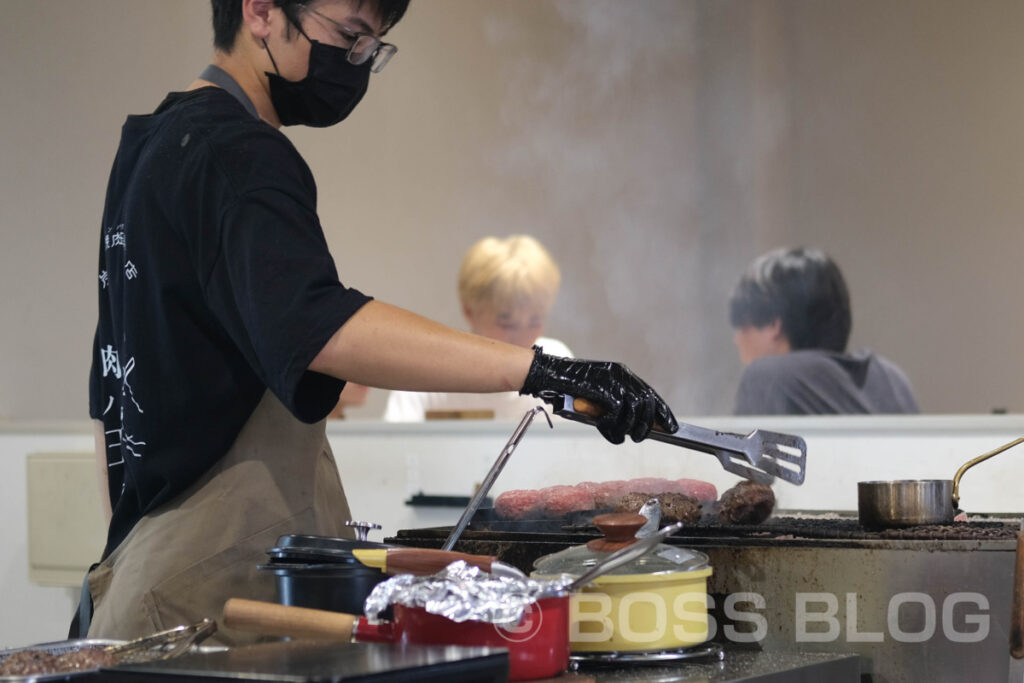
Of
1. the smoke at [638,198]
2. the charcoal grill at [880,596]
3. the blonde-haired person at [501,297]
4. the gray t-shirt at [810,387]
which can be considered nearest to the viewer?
the charcoal grill at [880,596]

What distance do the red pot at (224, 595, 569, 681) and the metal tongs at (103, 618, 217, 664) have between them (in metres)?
0.05

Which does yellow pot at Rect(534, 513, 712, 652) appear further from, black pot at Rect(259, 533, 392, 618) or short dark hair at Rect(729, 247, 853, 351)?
short dark hair at Rect(729, 247, 853, 351)

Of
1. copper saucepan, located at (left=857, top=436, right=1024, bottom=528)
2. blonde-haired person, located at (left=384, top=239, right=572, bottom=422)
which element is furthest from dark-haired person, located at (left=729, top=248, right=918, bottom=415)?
copper saucepan, located at (left=857, top=436, right=1024, bottom=528)

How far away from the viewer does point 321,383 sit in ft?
4.31

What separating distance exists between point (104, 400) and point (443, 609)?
79 cm

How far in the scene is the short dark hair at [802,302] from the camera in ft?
13.8

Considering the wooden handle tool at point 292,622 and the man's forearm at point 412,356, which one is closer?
the wooden handle tool at point 292,622

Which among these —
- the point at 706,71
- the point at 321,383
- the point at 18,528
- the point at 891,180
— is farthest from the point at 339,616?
the point at 706,71

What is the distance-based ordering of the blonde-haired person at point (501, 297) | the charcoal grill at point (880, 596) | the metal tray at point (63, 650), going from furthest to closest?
1. the blonde-haired person at point (501, 297)
2. the charcoal grill at point (880, 596)
3. the metal tray at point (63, 650)

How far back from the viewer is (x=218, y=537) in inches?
58.3

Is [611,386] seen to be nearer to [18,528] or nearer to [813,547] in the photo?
[813,547]

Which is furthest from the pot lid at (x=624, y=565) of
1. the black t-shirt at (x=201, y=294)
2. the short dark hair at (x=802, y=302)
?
the short dark hair at (x=802, y=302)

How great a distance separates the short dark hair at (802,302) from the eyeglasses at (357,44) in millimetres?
2578

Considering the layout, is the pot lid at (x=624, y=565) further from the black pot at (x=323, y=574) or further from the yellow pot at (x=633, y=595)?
the black pot at (x=323, y=574)
